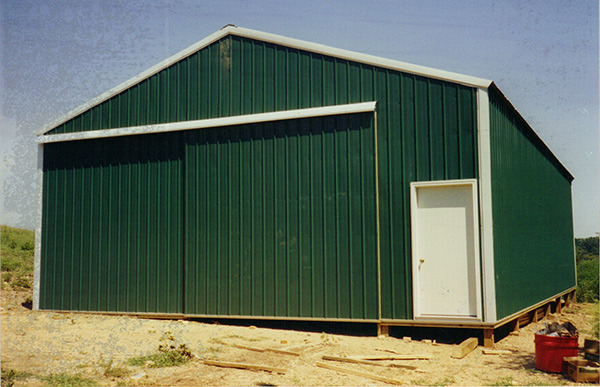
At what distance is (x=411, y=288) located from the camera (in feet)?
33.8

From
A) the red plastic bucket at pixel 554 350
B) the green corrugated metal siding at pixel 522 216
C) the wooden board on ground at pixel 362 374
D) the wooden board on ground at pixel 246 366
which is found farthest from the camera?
the green corrugated metal siding at pixel 522 216

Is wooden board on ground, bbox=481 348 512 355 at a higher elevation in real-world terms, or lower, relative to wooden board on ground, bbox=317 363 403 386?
lower

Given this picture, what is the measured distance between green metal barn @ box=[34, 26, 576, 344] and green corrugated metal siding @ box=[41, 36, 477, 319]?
0.09 feet

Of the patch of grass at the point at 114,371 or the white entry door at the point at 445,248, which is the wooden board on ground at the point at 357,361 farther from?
the patch of grass at the point at 114,371

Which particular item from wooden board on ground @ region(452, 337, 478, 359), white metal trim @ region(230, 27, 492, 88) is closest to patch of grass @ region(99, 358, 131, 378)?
wooden board on ground @ region(452, 337, 478, 359)

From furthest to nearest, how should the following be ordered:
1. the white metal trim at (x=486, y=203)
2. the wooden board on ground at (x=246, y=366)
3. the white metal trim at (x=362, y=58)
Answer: the white metal trim at (x=362, y=58) < the white metal trim at (x=486, y=203) < the wooden board on ground at (x=246, y=366)

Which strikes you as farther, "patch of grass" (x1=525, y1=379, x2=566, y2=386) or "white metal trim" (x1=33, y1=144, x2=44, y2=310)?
"white metal trim" (x1=33, y1=144, x2=44, y2=310)

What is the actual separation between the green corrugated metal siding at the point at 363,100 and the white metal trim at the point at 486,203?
0.46 ft

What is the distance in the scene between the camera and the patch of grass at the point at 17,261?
1734 centimetres

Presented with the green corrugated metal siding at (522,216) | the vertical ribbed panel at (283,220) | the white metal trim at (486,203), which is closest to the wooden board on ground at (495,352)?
the white metal trim at (486,203)

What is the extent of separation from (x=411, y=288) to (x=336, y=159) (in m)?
2.82

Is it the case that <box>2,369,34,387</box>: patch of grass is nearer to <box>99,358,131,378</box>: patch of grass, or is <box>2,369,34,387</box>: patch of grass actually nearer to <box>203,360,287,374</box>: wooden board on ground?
<box>99,358,131,378</box>: patch of grass

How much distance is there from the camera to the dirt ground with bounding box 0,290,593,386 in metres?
7.43

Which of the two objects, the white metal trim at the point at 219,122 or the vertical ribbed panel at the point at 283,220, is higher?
the white metal trim at the point at 219,122
